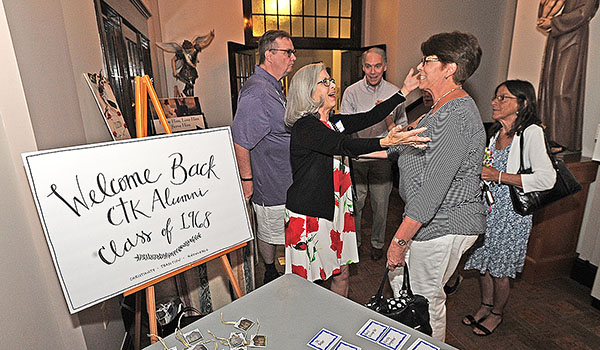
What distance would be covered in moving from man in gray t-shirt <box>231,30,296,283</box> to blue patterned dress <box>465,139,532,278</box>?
118cm

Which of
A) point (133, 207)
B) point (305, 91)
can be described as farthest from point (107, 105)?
point (305, 91)

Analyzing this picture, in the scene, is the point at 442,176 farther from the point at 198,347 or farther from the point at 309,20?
the point at 309,20

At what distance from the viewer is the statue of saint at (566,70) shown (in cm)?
253

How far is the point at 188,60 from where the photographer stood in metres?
4.27

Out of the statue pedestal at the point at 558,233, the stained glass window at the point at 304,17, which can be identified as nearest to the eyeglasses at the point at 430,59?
the statue pedestal at the point at 558,233

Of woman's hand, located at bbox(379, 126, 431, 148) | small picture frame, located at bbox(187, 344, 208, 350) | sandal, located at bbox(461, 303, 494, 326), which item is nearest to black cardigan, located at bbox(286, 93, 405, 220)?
woman's hand, located at bbox(379, 126, 431, 148)

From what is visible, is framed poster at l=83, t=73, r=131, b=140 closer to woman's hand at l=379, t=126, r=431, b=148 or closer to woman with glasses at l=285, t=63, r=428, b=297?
woman with glasses at l=285, t=63, r=428, b=297

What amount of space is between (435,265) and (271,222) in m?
1.02

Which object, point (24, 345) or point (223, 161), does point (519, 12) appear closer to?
point (223, 161)

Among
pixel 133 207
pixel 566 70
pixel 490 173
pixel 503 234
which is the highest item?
pixel 566 70

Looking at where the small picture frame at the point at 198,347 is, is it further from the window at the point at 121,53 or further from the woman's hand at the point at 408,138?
the window at the point at 121,53

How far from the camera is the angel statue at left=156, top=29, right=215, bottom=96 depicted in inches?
167

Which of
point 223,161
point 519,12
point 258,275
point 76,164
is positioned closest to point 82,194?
point 76,164

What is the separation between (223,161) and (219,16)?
3.84m
